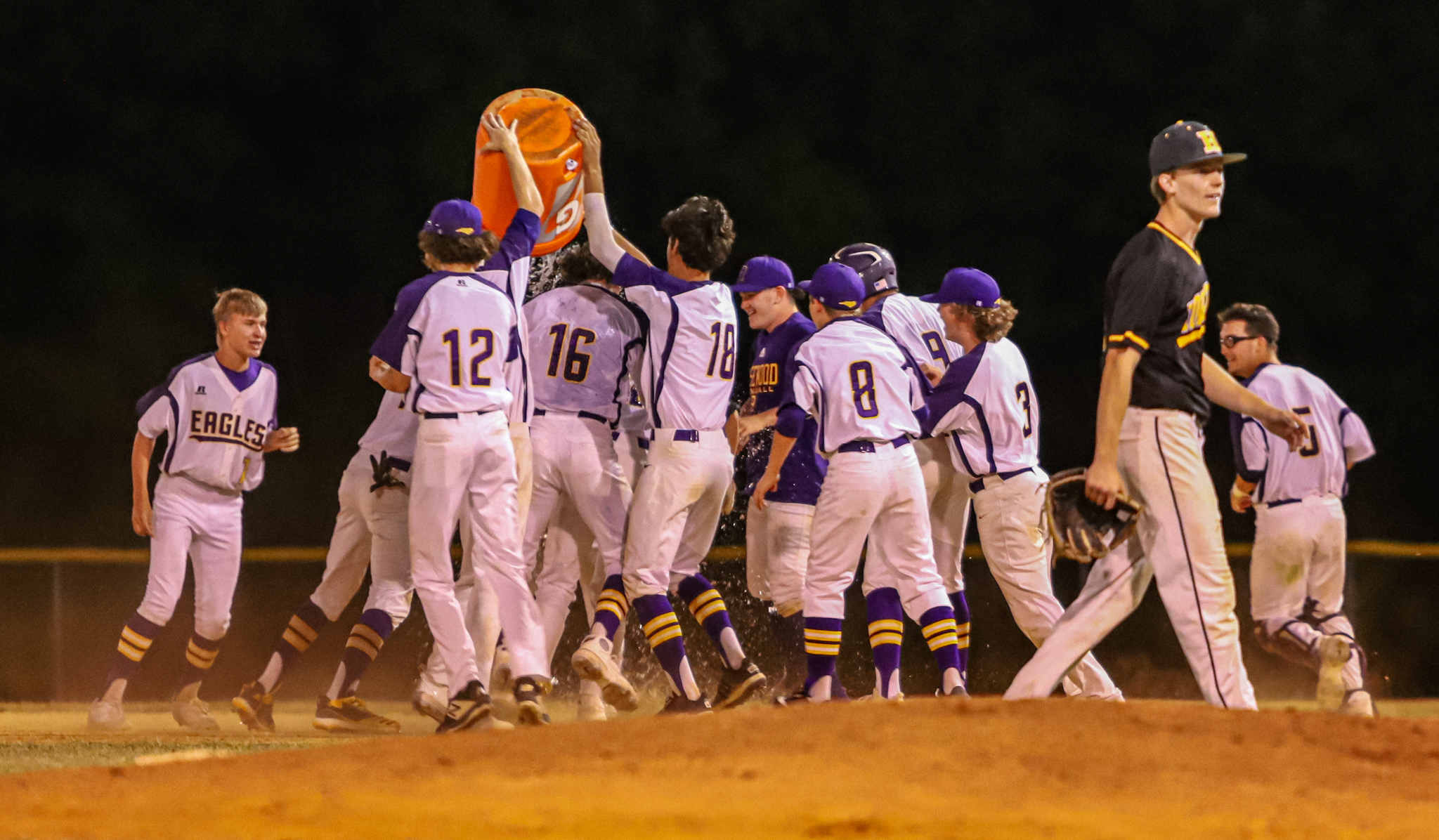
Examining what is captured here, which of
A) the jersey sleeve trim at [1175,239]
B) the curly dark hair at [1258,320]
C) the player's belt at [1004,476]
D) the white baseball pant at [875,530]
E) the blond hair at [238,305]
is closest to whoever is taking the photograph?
the jersey sleeve trim at [1175,239]

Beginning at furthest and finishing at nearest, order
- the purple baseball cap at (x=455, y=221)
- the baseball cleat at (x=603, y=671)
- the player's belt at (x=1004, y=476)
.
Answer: the player's belt at (x=1004, y=476)
the baseball cleat at (x=603, y=671)
the purple baseball cap at (x=455, y=221)

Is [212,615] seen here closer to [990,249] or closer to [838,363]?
[838,363]

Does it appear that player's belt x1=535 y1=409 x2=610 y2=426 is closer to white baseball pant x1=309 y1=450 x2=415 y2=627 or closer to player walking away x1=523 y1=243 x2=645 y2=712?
player walking away x1=523 y1=243 x2=645 y2=712

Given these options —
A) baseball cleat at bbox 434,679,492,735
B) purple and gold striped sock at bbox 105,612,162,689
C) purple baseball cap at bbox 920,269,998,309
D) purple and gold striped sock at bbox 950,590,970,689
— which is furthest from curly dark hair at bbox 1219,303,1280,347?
purple and gold striped sock at bbox 105,612,162,689

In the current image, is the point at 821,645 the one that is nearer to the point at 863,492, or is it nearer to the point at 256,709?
the point at 863,492

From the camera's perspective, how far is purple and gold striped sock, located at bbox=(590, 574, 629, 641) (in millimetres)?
Answer: 6977

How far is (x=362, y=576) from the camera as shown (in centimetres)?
752

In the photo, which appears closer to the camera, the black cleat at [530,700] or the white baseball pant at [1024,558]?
the black cleat at [530,700]

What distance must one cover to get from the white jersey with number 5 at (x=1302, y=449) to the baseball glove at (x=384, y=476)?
4.06m

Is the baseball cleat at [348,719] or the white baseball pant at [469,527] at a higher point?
the white baseball pant at [469,527]

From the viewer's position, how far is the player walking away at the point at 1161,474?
4652 mm

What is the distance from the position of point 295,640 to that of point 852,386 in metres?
2.97

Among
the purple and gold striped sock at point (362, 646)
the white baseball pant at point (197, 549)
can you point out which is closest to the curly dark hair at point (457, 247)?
the purple and gold striped sock at point (362, 646)

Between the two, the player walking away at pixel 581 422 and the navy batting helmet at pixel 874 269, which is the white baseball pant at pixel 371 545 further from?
the navy batting helmet at pixel 874 269
